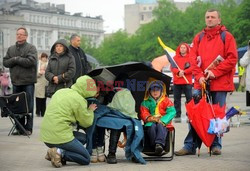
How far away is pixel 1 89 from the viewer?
1030 inches

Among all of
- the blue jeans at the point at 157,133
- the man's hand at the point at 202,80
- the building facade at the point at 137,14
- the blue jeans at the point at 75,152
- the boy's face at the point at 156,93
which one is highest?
the building facade at the point at 137,14

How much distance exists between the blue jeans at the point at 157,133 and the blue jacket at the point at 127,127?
0.76 ft

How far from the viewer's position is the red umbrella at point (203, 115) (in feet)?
30.0

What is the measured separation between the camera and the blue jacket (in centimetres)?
851

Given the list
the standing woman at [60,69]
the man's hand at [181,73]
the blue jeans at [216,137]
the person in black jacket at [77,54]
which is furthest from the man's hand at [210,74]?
the man's hand at [181,73]

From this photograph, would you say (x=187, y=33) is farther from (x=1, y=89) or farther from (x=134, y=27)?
(x=134, y=27)

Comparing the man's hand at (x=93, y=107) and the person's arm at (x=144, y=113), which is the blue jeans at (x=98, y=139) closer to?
the man's hand at (x=93, y=107)

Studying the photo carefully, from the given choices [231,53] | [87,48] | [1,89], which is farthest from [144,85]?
[87,48]

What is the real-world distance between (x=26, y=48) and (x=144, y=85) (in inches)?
167

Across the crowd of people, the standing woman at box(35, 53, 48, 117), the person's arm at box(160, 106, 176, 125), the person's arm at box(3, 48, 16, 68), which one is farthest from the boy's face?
the standing woman at box(35, 53, 48, 117)

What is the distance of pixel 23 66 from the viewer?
1259cm

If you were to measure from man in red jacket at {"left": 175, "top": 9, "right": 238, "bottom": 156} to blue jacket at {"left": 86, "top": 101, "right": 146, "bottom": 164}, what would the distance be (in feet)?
3.29

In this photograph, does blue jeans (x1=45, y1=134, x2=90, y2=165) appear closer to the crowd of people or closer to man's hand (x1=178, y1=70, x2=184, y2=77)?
the crowd of people

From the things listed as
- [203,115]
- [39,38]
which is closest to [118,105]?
[203,115]
